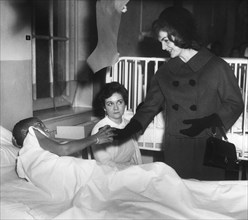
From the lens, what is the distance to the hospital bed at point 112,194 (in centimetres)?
154

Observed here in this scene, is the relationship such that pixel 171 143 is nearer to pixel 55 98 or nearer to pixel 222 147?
pixel 222 147

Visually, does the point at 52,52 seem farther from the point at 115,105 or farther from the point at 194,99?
the point at 194,99

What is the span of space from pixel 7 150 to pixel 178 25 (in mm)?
1227

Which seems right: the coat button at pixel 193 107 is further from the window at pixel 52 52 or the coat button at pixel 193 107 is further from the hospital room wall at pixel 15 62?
the window at pixel 52 52

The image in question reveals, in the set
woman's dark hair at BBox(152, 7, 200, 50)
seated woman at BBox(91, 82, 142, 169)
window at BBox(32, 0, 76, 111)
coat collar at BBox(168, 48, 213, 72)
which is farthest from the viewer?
window at BBox(32, 0, 76, 111)

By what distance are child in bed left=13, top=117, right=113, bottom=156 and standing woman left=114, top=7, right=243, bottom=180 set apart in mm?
114

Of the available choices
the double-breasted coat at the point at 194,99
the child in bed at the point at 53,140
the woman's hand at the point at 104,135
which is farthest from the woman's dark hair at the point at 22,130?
the double-breasted coat at the point at 194,99

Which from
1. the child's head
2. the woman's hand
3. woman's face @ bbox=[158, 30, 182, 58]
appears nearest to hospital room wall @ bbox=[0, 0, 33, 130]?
the child's head

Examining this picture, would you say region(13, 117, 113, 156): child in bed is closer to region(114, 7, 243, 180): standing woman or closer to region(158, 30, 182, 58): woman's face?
region(114, 7, 243, 180): standing woman

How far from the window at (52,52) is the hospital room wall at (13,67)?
361 millimetres

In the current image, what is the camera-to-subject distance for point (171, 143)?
220cm

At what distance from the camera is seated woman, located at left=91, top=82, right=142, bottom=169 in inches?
100

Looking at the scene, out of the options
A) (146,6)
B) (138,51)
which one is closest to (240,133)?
(138,51)

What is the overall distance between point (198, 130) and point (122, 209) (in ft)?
2.32
